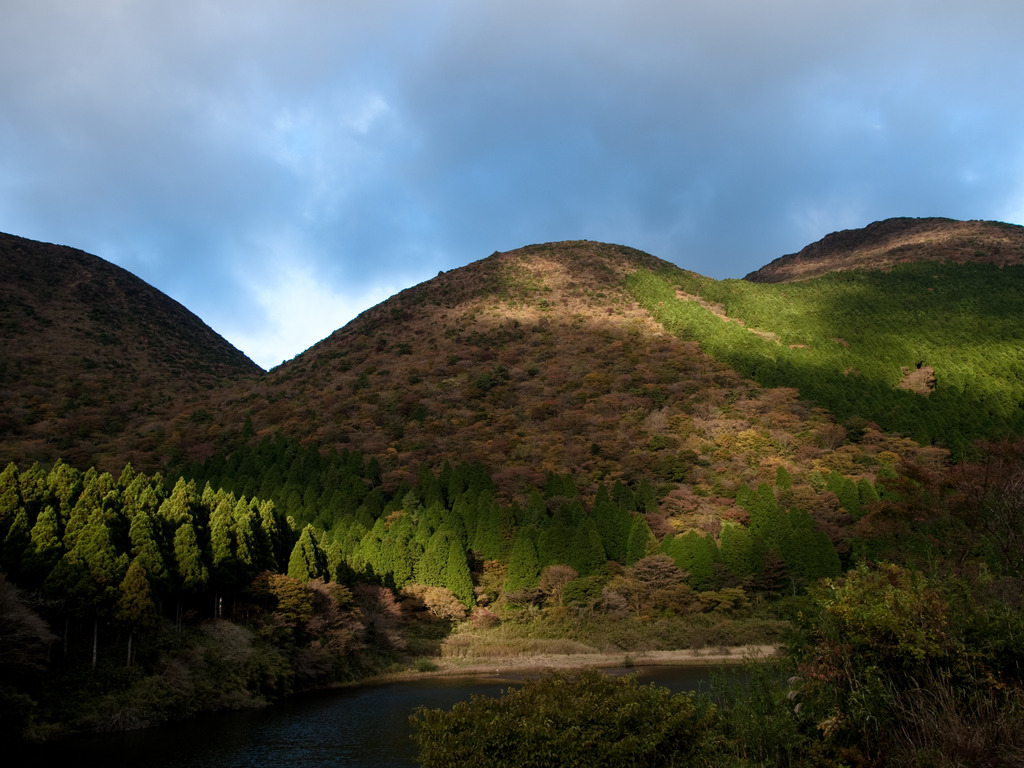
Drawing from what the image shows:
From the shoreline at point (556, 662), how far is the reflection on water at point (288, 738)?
657cm

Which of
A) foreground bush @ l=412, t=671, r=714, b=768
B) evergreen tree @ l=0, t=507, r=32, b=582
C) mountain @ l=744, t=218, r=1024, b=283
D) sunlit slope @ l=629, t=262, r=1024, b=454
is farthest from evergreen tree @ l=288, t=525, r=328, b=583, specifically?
mountain @ l=744, t=218, r=1024, b=283

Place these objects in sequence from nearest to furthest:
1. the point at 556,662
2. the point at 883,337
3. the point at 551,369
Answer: the point at 556,662, the point at 551,369, the point at 883,337

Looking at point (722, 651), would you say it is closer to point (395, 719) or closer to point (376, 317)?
point (395, 719)

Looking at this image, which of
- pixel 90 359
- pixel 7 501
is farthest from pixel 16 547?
pixel 90 359

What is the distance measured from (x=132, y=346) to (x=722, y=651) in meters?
96.7

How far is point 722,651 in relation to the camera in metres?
40.7

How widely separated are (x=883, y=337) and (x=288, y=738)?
8744 cm

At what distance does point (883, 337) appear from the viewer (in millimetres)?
87312

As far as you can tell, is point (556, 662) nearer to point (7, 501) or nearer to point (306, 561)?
point (306, 561)

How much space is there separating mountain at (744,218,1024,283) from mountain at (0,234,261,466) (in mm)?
119694

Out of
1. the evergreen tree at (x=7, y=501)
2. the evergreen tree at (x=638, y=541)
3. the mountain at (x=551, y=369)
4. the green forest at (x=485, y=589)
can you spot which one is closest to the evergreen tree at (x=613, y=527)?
the green forest at (x=485, y=589)

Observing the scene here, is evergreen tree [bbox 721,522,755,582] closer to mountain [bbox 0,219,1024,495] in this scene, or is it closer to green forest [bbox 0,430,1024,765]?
green forest [bbox 0,430,1024,765]

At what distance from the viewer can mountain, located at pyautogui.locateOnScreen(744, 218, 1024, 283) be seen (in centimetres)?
12294

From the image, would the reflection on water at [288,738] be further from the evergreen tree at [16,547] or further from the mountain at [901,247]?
the mountain at [901,247]
